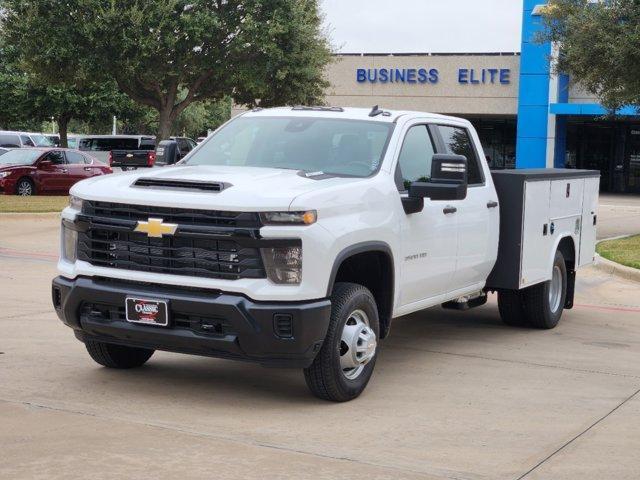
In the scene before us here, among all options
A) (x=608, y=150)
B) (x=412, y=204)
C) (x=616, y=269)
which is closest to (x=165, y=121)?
(x=608, y=150)

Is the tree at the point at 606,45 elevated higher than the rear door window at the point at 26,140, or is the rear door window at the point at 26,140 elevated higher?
the tree at the point at 606,45

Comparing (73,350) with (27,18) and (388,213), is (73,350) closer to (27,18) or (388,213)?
(388,213)

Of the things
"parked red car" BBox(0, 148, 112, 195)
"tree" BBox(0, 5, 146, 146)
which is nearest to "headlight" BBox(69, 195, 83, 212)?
"parked red car" BBox(0, 148, 112, 195)

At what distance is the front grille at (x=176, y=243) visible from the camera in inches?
251

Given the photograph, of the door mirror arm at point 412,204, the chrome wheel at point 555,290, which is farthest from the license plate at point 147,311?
the chrome wheel at point 555,290

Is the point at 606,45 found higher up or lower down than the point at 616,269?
higher up

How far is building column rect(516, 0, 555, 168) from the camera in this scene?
137 feet

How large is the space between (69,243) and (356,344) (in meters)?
2.09

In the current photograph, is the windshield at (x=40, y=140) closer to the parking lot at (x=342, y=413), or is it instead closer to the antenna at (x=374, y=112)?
the parking lot at (x=342, y=413)

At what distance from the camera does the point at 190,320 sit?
6.50 meters

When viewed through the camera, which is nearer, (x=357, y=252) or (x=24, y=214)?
(x=357, y=252)

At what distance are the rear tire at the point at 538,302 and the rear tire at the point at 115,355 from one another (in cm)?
387

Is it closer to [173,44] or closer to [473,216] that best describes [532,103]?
[173,44]

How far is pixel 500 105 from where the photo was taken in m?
44.8
